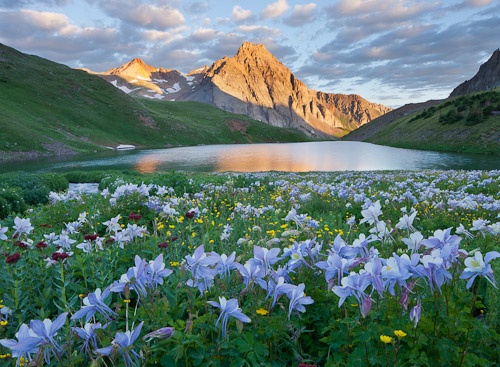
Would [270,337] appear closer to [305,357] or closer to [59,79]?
[305,357]

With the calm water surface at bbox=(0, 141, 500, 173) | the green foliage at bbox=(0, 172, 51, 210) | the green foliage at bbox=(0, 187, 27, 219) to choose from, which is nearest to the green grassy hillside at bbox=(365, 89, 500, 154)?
the calm water surface at bbox=(0, 141, 500, 173)

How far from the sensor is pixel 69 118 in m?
118

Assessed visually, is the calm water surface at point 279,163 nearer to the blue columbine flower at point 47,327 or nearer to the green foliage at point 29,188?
the green foliage at point 29,188

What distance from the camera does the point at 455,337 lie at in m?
2.35

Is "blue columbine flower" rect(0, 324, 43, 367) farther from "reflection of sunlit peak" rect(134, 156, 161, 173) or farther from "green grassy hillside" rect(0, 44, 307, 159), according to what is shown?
"green grassy hillside" rect(0, 44, 307, 159)

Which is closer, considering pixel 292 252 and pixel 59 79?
pixel 292 252

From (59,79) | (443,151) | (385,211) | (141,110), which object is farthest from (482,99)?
(59,79)

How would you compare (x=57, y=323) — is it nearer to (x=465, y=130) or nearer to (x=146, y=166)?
(x=146, y=166)

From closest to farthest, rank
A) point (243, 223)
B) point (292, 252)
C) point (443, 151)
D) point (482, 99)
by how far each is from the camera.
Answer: point (292, 252), point (243, 223), point (443, 151), point (482, 99)

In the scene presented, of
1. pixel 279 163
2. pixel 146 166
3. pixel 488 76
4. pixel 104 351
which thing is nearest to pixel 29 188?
pixel 104 351

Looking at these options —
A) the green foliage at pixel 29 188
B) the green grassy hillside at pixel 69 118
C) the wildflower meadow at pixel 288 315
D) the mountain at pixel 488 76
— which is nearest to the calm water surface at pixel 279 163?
the green grassy hillside at pixel 69 118

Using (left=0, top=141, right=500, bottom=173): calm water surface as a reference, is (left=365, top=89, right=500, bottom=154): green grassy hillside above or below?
above

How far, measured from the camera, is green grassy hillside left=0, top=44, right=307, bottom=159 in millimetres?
82625

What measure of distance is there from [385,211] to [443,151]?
72.9 meters
